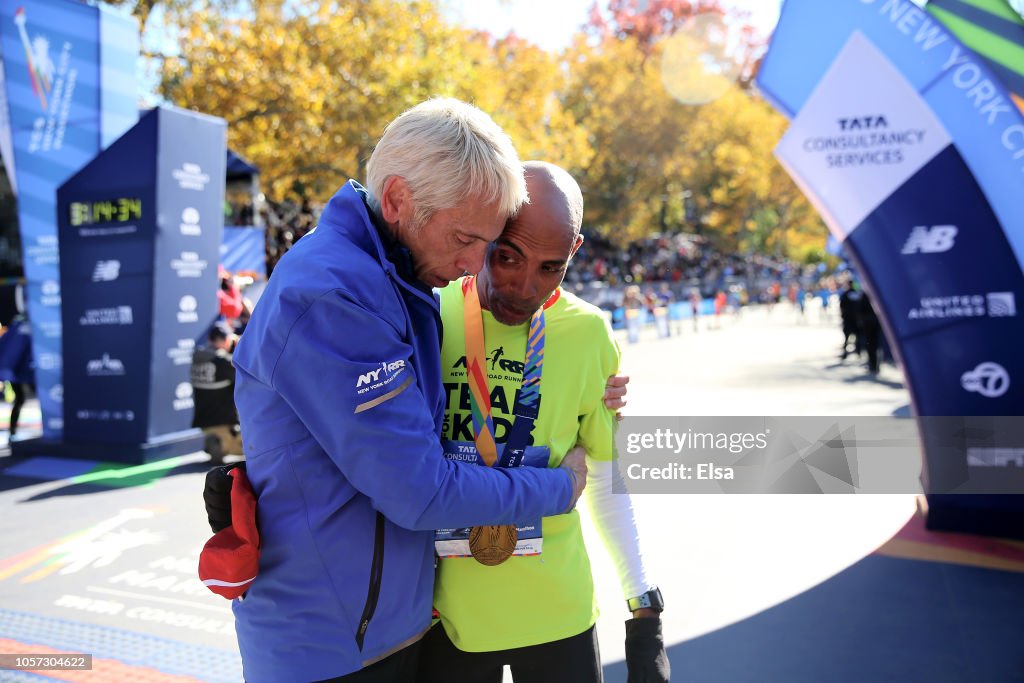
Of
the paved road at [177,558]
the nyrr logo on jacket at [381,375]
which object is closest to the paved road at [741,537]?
the paved road at [177,558]

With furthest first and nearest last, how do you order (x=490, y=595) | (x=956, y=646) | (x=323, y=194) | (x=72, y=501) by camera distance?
(x=323, y=194) → (x=72, y=501) → (x=956, y=646) → (x=490, y=595)

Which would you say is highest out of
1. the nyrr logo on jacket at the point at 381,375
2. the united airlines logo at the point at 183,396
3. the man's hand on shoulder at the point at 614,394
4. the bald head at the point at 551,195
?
the bald head at the point at 551,195

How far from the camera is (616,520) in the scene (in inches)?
76.3

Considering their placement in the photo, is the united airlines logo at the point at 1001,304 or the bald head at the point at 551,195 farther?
the united airlines logo at the point at 1001,304

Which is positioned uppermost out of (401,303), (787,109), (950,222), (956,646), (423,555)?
(787,109)

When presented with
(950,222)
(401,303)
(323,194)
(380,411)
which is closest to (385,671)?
(380,411)

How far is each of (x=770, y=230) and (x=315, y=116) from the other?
167 feet

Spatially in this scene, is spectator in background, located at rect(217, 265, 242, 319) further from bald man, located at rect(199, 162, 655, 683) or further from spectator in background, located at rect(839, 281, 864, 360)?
spectator in background, located at rect(839, 281, 864, 360)

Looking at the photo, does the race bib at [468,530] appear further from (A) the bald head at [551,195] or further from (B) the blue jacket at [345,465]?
(A) the bald head at [551,195]

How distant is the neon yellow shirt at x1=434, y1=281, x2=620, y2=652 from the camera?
1.66m

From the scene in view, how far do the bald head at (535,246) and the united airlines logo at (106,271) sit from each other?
7.15m

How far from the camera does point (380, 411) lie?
1.26 m

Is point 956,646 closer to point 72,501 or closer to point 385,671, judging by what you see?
point 385,671

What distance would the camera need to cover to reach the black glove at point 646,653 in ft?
5.76
